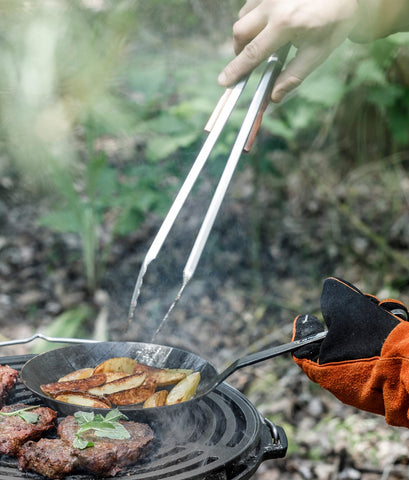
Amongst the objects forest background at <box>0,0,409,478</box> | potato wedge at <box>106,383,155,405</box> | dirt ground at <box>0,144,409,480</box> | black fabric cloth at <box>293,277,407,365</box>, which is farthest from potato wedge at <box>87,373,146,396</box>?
dirt ground at <box>0,144,409,480</box>

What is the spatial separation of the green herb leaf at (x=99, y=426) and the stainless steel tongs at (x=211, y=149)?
0.33 metres

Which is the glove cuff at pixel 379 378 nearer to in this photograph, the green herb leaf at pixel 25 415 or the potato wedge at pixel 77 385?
the potato wedge at pixel 77 385

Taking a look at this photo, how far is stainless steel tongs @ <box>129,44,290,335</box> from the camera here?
1.42 meters

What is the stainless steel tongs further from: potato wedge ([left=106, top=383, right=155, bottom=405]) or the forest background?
the forest background

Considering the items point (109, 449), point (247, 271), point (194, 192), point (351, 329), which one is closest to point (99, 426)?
point (109, 449)

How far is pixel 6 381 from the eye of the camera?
5.88 ft

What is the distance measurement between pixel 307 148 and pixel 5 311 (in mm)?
3503

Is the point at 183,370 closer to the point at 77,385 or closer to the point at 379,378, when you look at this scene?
the point at 77,385

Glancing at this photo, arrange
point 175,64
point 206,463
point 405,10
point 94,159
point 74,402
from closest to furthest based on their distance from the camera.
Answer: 1. point 206,463
2. point 74,402
3. point 405,10
4. point 94,159
5. point 175,64

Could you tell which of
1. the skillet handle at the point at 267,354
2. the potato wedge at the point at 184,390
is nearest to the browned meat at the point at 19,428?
the potato wedge at the point at 184,390

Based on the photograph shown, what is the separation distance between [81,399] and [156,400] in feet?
0.81

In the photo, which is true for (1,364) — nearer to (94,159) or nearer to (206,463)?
(206,463)

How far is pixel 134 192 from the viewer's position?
4656mm

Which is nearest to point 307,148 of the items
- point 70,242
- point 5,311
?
point 70,242
